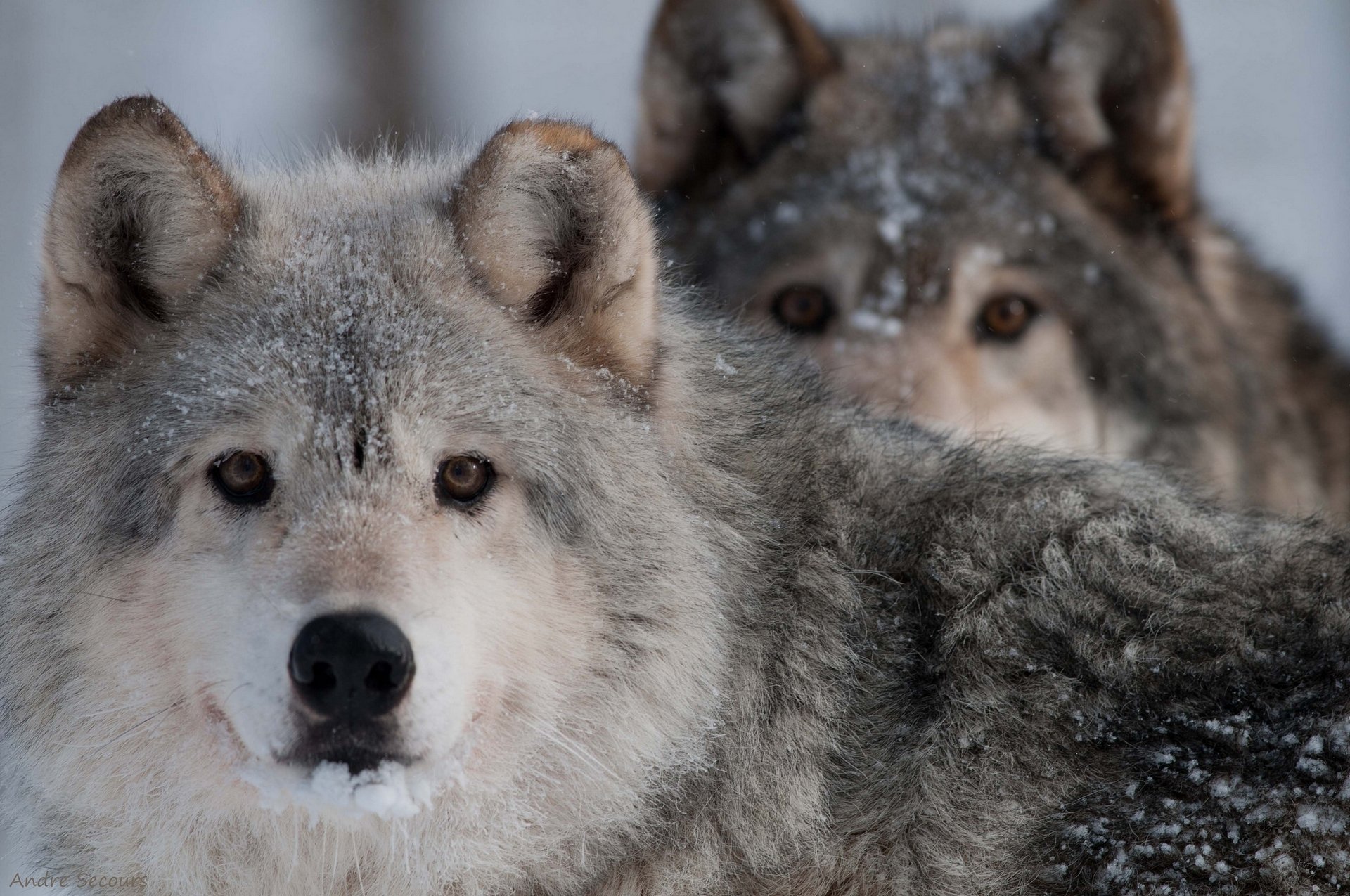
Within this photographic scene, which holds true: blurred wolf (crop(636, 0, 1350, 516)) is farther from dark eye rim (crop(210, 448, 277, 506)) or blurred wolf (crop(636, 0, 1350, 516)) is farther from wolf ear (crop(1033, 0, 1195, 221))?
dark eye rim (crop(210, 448, 277, 506))

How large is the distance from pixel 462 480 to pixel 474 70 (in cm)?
978

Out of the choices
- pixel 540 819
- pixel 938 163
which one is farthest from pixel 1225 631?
pixel 938 163

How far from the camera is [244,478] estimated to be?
2760 mm

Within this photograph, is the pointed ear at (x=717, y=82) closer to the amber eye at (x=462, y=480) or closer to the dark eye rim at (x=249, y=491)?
the amber eye at (x=462, y=480)

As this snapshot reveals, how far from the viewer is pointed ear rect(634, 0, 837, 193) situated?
5.63 metres

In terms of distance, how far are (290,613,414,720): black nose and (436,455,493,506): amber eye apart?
15.4 inches

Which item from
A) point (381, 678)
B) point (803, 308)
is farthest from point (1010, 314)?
point (381, 678)

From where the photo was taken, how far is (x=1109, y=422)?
5289 mm

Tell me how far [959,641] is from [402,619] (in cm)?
134

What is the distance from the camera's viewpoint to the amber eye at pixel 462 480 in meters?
2.81

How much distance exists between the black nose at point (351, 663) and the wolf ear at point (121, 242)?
39.2 inches

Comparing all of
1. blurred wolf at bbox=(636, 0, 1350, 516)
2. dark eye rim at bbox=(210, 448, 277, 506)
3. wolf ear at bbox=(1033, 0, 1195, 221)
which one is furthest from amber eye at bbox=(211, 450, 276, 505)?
wolf ear at bbox=(1033, 0, 1195, 221)

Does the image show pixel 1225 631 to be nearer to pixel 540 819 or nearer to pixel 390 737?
pixel 540 819

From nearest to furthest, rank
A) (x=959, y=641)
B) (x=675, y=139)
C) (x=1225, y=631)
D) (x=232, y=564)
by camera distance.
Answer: (x=232, y=564)
(x=1225, y=631)
(x=959, y=641)
(x=675, y=139)
